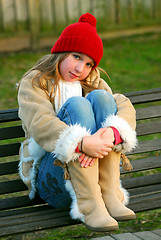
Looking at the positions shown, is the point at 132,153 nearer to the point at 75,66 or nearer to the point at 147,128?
the point at 147,128

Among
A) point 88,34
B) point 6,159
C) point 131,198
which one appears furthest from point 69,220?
point 6,159

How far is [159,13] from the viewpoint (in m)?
8.95

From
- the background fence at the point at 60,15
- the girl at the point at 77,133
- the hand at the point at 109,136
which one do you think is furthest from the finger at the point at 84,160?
the background fence at the point at 60,15

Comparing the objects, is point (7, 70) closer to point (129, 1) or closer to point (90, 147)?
point (129, 1)

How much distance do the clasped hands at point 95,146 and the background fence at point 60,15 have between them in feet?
19.7

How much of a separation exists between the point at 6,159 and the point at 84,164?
252cm

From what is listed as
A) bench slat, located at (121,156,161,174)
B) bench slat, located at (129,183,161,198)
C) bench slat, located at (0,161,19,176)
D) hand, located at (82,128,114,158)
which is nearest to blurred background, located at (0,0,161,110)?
bench slat, located at (121,156,161,174)

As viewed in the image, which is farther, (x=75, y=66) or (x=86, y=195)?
(x=75, y=66)

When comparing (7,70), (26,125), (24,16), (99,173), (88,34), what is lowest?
(7,70)

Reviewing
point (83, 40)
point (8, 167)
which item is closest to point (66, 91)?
point (83, 40)

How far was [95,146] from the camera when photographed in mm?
2465

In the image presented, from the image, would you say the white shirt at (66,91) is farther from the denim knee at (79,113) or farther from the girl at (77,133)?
the denim knee at (79,113)

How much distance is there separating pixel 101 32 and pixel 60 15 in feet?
2.89

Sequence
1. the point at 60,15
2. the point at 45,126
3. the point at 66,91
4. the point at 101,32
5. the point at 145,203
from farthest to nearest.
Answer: the point at 101,32 < the point at 60,15 < the point at 66,91 < the point at 145,203 < the point at 45,126
